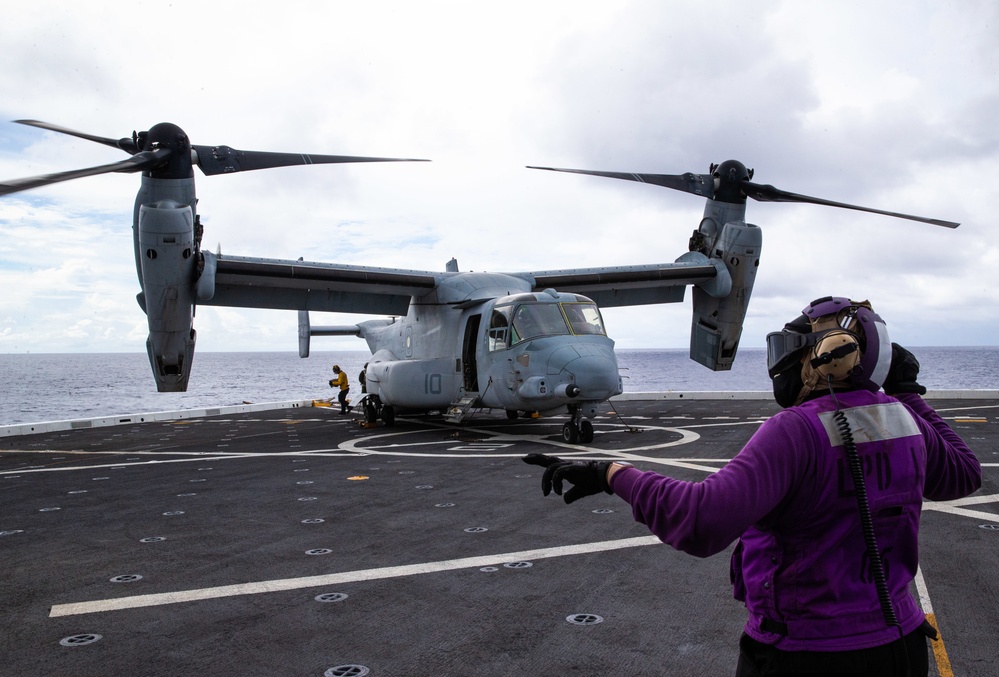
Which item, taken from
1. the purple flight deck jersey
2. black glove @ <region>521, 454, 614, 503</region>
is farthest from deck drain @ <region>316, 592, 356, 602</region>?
the purple flight deck jersey

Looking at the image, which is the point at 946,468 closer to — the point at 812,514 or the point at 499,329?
the point at 812,514

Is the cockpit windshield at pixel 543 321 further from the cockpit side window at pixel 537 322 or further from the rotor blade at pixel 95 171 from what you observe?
the rotor blade at pixel 95 171

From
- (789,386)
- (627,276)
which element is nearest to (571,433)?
(627,276)

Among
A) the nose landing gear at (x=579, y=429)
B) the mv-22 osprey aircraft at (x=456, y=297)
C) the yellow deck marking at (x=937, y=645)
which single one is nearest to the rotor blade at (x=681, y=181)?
the mv-22 osprey aircraft at (x=456, y=297)

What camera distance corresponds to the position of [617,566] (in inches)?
220

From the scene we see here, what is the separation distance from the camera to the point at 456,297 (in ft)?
55.7

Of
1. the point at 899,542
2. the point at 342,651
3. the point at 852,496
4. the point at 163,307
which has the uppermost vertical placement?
the point at 163,307

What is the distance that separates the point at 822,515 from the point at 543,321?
11995 millimetres

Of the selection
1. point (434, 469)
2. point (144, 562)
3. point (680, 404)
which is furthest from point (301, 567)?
point (680, 404)

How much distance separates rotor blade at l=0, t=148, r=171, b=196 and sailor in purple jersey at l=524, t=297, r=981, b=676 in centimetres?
585

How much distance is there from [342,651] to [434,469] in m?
6.85

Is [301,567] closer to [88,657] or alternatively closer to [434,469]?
[88,657]

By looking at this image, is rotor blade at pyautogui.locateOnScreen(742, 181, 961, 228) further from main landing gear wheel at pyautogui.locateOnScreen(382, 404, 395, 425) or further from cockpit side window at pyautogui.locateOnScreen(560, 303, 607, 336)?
main landing gear wheel at pyautogui.locateOnScreen(382, 404, 395, 425)

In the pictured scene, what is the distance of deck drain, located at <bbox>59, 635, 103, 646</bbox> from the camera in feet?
13.9
